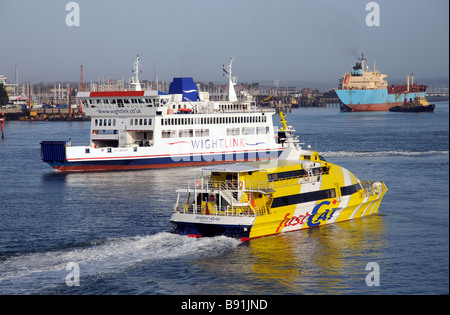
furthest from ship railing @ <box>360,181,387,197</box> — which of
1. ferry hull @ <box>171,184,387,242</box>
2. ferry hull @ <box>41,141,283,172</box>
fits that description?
ferry hull @ <box>41,141,283,172</box>

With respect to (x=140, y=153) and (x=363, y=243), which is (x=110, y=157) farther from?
(x=363, y=243)

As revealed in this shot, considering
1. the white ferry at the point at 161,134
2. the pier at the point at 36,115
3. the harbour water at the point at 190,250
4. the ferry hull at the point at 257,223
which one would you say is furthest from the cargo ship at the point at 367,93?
the ferry hull at the point at 257,223

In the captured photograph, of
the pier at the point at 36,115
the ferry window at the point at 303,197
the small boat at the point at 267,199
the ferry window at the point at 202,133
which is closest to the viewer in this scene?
the small boat at the point at 267,199

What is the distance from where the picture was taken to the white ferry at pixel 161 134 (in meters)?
54.8

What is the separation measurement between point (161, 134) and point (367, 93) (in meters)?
122

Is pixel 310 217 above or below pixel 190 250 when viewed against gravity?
above

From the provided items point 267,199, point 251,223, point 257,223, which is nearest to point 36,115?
point 267,199

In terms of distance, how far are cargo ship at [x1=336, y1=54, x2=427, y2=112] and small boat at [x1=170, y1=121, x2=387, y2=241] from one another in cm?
14223

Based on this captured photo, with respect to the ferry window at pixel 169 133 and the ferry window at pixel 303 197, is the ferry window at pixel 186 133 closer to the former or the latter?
the ferry window at pixel 169 133

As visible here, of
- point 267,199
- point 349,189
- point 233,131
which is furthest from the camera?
point 233,131

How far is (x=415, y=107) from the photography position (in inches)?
5950

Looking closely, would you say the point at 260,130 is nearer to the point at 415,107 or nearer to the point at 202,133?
the point at 202,133

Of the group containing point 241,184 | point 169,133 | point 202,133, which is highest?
point 169,133

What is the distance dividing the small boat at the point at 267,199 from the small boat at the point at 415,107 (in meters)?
123
